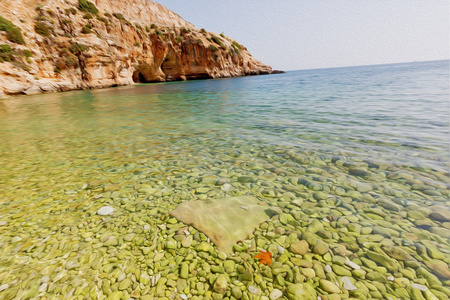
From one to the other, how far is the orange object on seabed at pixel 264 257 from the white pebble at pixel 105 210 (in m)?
2.59

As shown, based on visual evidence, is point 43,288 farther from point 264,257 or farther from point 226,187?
point 226,187

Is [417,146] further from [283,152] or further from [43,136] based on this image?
[43,136]

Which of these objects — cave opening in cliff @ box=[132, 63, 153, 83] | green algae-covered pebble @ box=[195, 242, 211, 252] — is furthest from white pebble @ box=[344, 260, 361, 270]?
cave opening in cliff @ box=[132, 63, 153, 83]

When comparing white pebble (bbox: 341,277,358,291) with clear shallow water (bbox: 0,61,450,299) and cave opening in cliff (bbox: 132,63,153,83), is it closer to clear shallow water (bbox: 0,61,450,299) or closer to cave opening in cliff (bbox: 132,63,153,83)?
clear shallow water (bbox: 0,61,450,299)

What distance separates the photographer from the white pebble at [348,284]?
7.02 ft

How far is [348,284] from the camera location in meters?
2.18

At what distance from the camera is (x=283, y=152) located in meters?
5.77

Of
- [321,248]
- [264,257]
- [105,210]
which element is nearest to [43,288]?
[105,210]

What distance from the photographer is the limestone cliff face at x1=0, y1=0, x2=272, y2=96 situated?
30094 millimetres

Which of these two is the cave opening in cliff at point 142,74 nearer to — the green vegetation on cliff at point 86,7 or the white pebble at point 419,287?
the green vegetation on cliff at point 86,7

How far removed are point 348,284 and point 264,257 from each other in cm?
91

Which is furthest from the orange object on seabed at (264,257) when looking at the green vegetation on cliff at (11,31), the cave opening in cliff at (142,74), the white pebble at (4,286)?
the cave opening in cliff at (142,74)

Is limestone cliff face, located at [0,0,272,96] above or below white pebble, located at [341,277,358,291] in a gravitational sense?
above

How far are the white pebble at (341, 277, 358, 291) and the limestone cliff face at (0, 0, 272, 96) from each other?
127 ft
